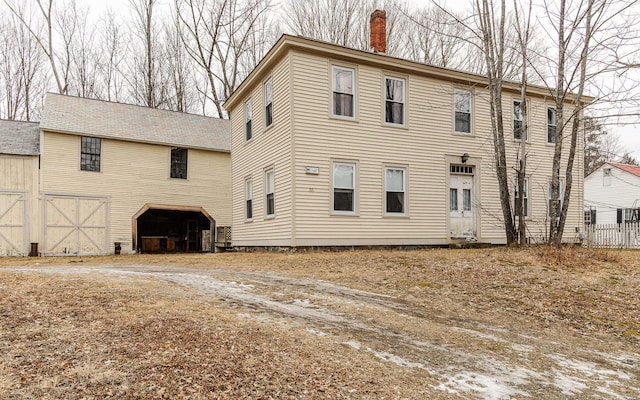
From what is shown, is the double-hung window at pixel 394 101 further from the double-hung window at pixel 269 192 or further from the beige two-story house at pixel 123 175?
the beige two-story house at pixel 123 175

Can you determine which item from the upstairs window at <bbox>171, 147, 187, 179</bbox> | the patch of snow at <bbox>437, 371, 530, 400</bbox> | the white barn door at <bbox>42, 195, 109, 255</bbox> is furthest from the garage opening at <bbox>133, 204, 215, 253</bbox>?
the patch of snow at <bbox>437, 371, 530, 400</bbox>

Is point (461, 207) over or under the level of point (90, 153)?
under

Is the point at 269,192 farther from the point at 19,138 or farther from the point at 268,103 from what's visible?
the point at 19,138

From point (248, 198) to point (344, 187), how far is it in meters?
4.37

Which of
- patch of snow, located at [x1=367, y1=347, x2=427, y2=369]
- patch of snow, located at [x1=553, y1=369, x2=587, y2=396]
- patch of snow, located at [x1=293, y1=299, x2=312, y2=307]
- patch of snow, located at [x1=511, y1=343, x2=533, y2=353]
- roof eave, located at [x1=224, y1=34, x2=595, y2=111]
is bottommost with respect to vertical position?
patch of snow, located at [x1=553, y1=369, x2=587, y2=396]

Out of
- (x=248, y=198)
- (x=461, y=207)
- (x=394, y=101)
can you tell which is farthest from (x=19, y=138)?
(x=461, y=207)

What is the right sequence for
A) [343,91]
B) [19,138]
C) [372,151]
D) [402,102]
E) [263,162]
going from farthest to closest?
[19,138] → [263,162] → [402,102] → [372,151] → [343,91]

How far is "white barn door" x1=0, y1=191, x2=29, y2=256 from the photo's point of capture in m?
16.2

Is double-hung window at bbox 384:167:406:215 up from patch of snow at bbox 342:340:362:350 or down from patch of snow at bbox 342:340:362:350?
up

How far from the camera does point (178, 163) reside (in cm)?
2011

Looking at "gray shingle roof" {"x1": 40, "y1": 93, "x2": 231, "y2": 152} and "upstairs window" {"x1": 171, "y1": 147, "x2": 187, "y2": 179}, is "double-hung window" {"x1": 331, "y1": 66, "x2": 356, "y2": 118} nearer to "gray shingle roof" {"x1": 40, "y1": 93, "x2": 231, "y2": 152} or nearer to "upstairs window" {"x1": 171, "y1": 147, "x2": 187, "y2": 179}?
"gray shingle roof" {"x1": 40, "y1": 93, "x2": 231, "y2": 152}

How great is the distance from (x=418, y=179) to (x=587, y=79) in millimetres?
5092

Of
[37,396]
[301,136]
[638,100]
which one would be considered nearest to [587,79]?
[638,100]

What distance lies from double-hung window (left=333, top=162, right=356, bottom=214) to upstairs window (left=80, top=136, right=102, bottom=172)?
36.8ft
